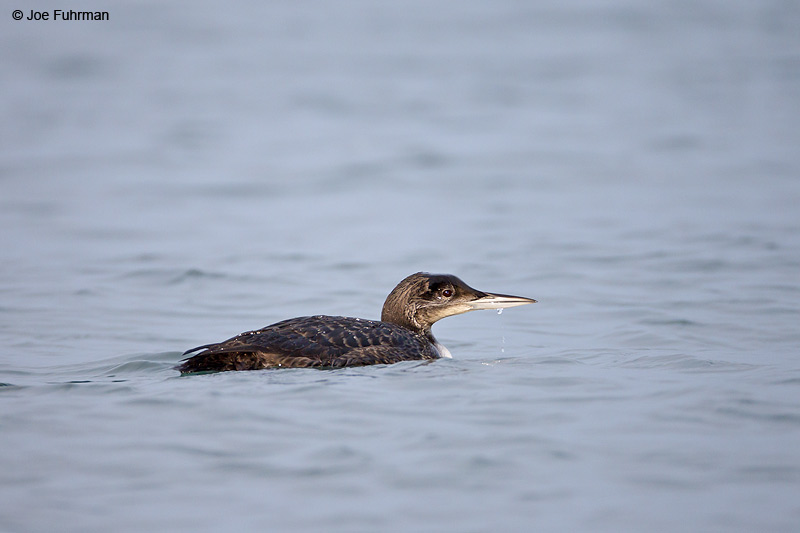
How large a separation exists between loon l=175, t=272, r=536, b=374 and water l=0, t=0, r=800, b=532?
19 centimetres

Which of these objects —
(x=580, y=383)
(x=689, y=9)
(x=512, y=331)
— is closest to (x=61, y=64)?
(x=689, y=9)

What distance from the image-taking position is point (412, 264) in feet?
40.0

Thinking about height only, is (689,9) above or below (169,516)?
above

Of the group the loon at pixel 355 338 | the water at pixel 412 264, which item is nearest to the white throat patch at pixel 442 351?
the loon at pixel 355 338

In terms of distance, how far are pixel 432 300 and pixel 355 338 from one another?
1117 mm

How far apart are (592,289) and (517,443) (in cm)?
528

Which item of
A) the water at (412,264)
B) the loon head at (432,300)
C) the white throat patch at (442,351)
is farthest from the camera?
the loon head at (432,300)

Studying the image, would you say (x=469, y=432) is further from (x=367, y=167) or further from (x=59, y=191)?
(x=367, y=167)

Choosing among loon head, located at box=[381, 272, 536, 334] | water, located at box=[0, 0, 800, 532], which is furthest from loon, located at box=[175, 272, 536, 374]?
water, located at box=[0, 0, 800, 532]

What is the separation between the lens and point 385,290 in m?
11.0

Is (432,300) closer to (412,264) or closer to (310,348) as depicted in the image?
(310,348)

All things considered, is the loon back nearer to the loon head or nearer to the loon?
the loon

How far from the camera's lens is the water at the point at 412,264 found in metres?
5.08

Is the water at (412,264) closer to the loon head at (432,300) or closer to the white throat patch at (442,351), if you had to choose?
the white throat patch at (442,351)
